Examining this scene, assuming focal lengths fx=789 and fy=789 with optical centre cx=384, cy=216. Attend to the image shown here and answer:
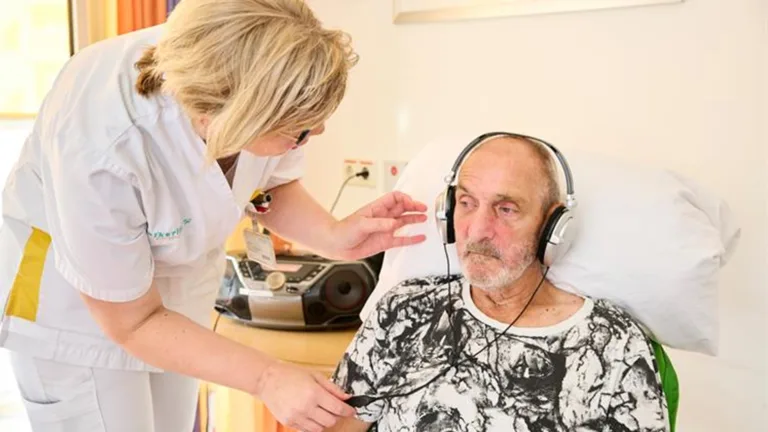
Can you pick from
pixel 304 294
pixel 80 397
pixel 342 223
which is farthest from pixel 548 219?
pixel 80 397

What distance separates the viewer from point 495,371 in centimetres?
138

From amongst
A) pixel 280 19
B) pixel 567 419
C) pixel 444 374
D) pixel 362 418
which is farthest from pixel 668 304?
pixel 280 19

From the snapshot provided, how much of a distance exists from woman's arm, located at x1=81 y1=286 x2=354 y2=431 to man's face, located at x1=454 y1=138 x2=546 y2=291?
1.17 ft

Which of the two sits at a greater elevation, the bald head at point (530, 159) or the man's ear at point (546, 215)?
the bald head at point (530, 159)

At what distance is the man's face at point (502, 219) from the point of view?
141 centimetres

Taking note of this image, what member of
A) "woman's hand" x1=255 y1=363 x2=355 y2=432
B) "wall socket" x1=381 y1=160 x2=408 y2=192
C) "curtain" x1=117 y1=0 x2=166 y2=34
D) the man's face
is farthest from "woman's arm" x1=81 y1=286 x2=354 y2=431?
"curtain" x1=117 y1=0 x2=166 y2=34

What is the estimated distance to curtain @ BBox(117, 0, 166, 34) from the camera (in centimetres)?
223

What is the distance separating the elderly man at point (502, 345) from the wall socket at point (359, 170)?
2.89 ft

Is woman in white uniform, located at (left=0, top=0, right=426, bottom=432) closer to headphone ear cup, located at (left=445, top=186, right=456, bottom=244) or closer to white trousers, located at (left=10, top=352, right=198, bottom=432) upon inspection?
white trousers, located at (left=10, top=352, right=198, bottom=432)

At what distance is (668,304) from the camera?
4.64 feet

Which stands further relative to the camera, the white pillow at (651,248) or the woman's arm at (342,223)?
the woman's arm at (342,223)

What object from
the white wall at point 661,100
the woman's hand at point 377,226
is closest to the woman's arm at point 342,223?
the woman's hand at point 377,226

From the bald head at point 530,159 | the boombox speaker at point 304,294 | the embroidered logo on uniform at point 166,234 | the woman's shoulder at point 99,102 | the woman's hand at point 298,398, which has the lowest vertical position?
the boombox speaker at point 304,294

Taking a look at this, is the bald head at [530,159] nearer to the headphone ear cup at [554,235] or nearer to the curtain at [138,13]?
the headphone ear cup at [554,235]
